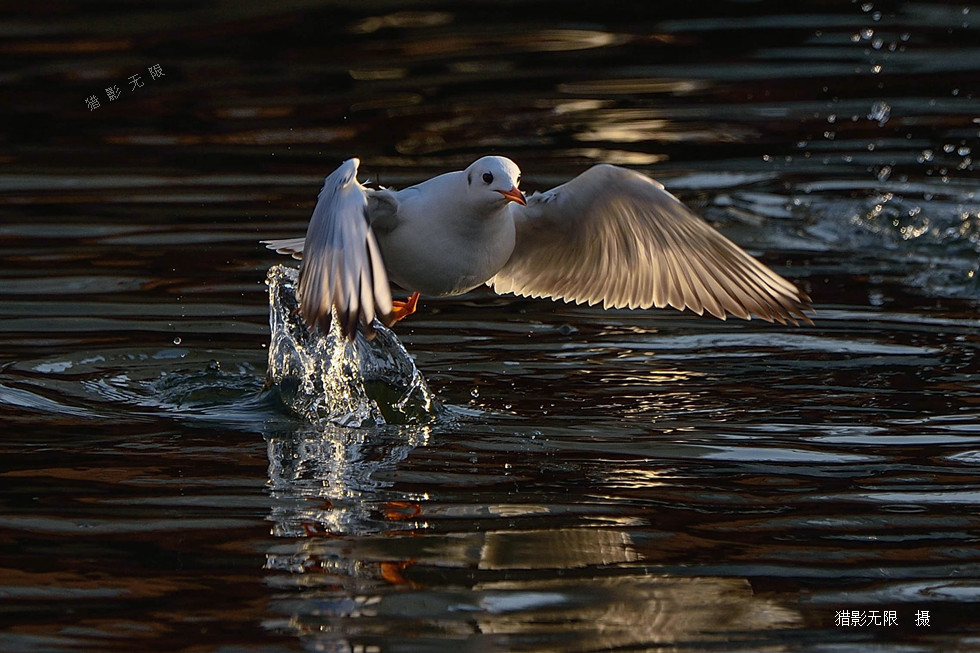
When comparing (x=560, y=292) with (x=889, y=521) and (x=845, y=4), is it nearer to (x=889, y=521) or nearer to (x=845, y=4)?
(x=889, y=521)

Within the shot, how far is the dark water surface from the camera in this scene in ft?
15.6

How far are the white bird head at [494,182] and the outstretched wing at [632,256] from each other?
788mm

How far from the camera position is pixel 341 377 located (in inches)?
280

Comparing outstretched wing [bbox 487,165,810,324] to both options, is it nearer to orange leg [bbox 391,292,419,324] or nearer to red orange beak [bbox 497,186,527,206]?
orange leg [bbox 391,292,419,324]

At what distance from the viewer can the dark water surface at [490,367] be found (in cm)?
477

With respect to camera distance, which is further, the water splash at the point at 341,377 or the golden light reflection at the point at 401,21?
the golden light reflection at the point at 401,21

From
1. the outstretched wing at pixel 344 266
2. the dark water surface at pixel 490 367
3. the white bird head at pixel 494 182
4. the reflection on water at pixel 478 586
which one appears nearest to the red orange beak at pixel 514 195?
the white bird head at pixel 494 182

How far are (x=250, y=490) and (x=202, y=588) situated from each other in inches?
38.7

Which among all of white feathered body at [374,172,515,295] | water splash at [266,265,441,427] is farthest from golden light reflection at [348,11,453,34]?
white feathered body at [374,172,515,295]

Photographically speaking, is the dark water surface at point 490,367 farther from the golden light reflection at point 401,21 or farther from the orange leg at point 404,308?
the orange leg at point 404,308

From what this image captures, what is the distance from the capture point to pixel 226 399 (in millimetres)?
7055

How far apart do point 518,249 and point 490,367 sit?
1.94 ft

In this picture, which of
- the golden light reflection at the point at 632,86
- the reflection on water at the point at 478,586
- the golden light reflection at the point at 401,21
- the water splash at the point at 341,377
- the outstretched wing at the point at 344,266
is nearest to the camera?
the reflection on water at the point at 478,586

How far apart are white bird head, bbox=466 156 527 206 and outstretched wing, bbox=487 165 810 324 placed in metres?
0.79
